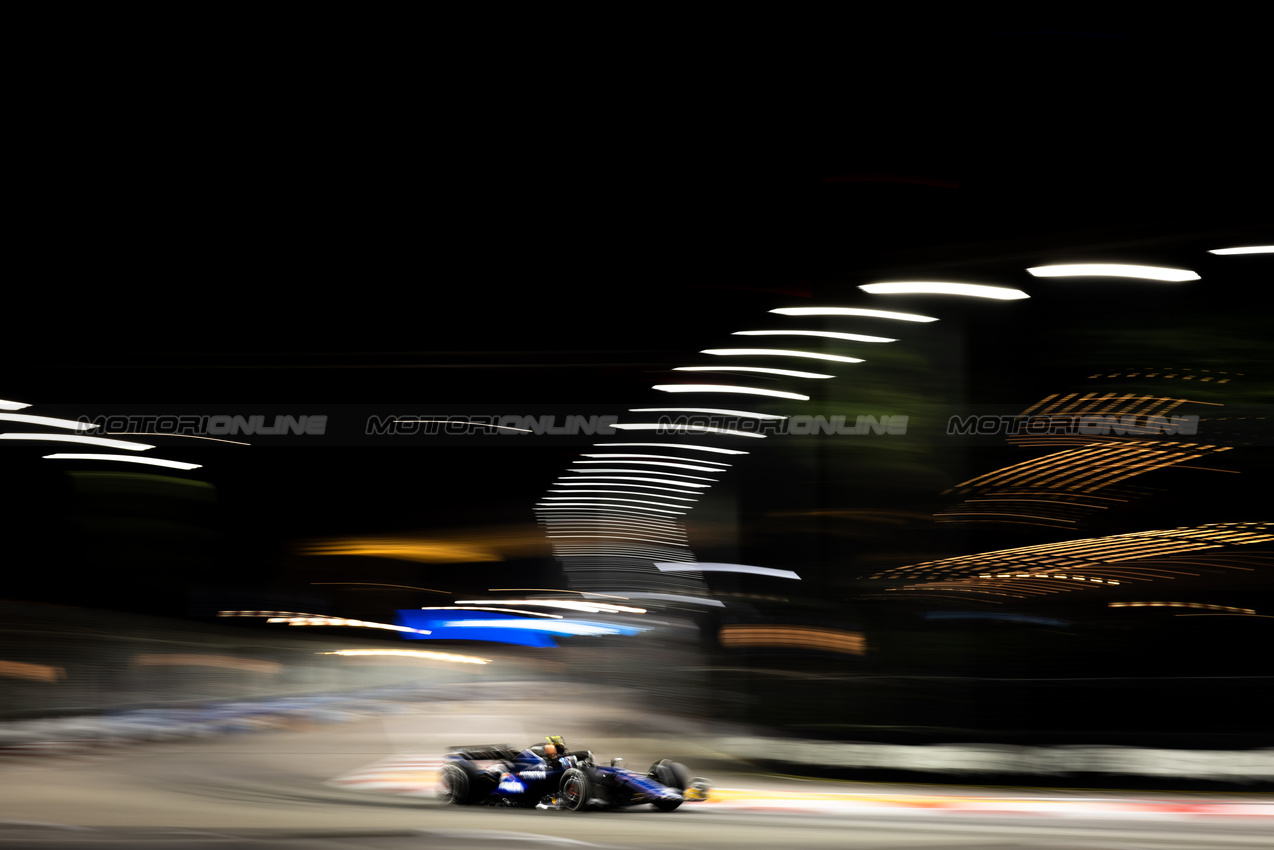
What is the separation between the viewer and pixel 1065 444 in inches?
452

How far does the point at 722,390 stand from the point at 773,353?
1.49m

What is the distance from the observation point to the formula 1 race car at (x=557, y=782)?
25.2 ft

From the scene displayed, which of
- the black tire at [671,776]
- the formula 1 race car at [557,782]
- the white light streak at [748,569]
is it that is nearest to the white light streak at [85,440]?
the white light streak at [748,569]

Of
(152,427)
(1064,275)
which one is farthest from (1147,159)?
(152,427)

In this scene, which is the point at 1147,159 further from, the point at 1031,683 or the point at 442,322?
the point at 442,322

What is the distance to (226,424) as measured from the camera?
16.0 meters

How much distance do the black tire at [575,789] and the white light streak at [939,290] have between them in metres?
5.80

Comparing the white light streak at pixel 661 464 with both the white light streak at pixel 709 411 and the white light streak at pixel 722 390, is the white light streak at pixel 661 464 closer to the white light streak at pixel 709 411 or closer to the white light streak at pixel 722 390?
the white light streak at pixel 709 411

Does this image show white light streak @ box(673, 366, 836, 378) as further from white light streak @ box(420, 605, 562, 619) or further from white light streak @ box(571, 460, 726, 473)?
white light streak @ box(420, 605, 562, 619)

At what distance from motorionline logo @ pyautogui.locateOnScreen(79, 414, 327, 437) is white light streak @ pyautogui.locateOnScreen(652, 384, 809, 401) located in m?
5.12

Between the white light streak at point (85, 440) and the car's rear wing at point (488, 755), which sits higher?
the white light streak at point (85, 440)

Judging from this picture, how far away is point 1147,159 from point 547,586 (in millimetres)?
26162

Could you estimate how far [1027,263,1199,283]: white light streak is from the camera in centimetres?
1073

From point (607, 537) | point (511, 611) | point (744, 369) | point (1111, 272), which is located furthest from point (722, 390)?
point (511, 611)
